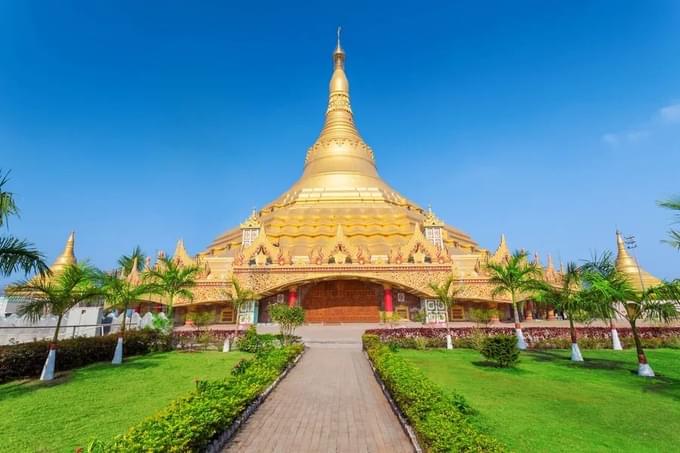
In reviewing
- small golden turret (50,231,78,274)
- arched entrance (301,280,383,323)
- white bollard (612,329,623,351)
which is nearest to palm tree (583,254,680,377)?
white bollard (612,329,623,351)

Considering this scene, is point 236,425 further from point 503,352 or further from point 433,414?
point 503,352

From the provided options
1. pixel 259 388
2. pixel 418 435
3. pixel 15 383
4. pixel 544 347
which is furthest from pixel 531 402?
pixel 15 383

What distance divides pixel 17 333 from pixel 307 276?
675 inches

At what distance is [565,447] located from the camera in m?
6.32

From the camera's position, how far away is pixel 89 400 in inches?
364

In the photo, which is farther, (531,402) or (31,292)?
(31,292)

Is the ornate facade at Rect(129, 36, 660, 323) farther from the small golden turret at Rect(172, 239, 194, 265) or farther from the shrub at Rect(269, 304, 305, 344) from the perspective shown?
the shrub at Rect(269, 304, 305, 344)

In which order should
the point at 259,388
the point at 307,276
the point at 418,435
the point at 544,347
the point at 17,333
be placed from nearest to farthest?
the point at 418,435 < the point at 259,388 < the point at 17,333 < the point at 544,347 < the point at 307,276

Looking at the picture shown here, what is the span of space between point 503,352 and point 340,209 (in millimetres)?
25244

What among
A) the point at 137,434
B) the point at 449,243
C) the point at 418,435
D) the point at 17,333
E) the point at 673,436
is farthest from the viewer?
the point at 449,243

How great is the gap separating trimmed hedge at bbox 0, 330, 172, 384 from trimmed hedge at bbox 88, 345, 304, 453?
25.9 ft

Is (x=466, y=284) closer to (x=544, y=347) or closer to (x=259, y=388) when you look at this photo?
(x=544, y=347)

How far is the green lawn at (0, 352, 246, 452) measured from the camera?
22.3 feet

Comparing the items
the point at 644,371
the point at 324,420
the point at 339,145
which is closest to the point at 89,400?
the point at 324,420
